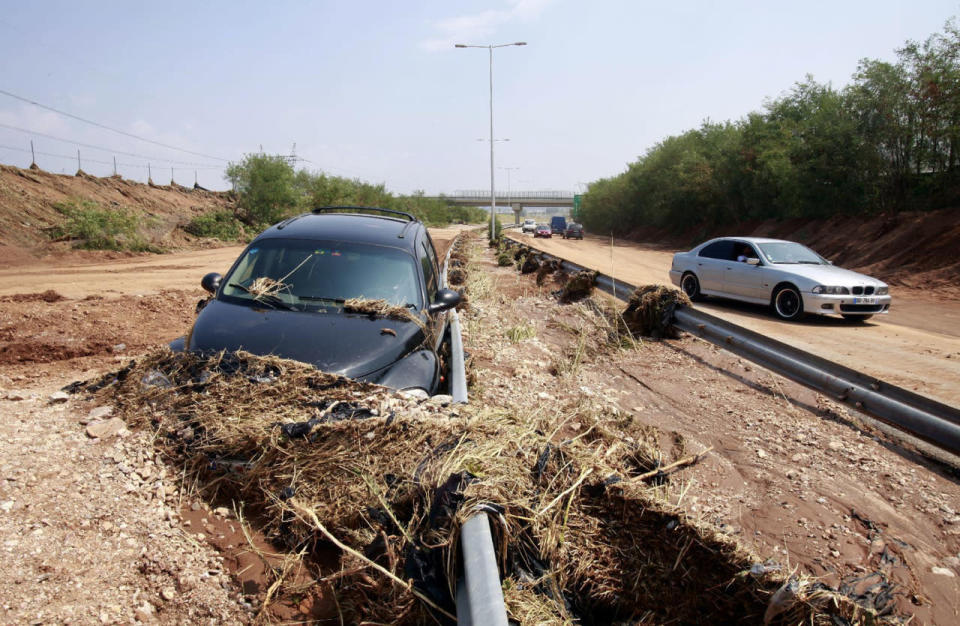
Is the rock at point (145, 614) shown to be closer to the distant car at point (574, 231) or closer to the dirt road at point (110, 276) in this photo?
the dirt road at point (110, 276)

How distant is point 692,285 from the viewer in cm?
1380

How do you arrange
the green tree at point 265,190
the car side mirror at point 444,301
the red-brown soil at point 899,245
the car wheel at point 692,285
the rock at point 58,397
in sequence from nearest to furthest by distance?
1. the rock at point 58,397
2. the car side mirror at point 444,301
3. the car wheel at point 692,285
4. the red-brown soil at point 899,245
5. the green tree at point 265,190

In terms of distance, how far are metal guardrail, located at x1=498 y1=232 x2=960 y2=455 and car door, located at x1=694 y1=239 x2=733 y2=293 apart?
645cm

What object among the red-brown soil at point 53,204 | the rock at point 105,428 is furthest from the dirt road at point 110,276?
the rock at point 105,428

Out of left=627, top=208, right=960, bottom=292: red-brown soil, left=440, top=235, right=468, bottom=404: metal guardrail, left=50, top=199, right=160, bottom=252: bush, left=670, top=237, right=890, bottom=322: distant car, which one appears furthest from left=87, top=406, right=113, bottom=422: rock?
left=50, top=199, right=160, bottom=252: bush

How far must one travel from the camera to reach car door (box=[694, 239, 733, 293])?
42.1 ft

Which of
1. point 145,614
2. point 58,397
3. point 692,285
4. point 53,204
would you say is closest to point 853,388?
point 145,614

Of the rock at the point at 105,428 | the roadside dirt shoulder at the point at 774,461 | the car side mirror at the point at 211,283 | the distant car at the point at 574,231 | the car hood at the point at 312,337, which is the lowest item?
the roadside dirt shoulder at the point at 774,461

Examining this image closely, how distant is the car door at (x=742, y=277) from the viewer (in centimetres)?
1191

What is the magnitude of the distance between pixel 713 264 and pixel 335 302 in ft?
35.0

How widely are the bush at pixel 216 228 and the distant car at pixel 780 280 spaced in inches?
1112

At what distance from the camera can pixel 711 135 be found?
47062mm

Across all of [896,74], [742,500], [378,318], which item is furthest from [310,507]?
[896,74]

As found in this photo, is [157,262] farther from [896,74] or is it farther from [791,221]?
[791,221]
